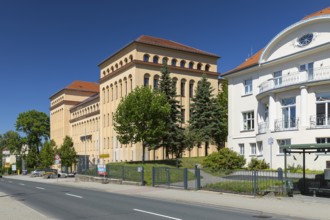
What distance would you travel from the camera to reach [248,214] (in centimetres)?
1350

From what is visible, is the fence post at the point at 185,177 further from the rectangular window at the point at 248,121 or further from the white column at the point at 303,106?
the rectangular window at the point at 248,121

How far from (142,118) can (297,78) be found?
52.8 ft

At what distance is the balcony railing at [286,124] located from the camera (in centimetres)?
3250

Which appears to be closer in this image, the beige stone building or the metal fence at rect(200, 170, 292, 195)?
the metal fence at rect(200, 170, 292, 195)

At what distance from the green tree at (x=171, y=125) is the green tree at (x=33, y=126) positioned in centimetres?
6891

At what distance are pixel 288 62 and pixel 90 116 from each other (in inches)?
2269

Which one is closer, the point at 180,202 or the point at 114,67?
the point at 180,202

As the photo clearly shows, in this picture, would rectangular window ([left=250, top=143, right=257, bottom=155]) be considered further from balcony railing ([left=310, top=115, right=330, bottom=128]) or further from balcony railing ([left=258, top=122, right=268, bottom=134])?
balcony railing ([left=310, top=115, right=330, bottom=128])

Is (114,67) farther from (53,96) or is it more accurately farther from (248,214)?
(248,214)

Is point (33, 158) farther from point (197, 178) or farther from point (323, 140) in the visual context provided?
point (197, 178)

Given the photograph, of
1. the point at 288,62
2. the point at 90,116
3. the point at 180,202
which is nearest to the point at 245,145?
the point at 288,62

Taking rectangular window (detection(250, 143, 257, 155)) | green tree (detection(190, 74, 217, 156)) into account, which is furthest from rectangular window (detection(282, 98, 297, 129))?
green tree (detection(190, 74, 217, 156))

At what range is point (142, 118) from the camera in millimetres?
41656

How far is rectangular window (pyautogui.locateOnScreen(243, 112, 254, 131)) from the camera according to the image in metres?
40.4
